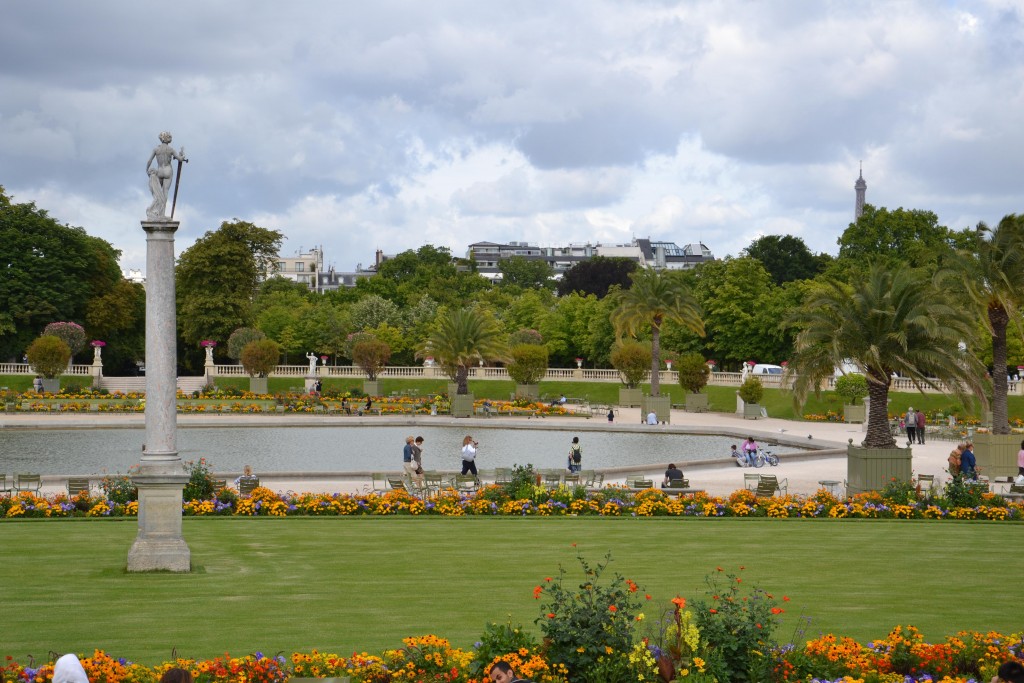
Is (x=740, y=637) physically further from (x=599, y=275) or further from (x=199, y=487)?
(x=599, y=275)

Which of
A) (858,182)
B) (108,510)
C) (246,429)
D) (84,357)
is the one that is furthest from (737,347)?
(858,182)

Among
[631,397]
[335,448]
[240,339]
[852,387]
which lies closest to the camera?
[335,448]

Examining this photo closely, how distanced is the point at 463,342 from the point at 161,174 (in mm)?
44655

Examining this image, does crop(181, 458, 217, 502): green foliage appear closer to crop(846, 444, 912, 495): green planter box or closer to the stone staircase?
crop(846, 444, 912, 495): green planter box

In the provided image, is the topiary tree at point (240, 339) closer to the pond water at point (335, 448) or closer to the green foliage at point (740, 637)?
the pond water at point (335, 448)

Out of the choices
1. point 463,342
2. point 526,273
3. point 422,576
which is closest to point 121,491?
point 422,576

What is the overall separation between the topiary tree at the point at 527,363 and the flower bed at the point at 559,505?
133 feet

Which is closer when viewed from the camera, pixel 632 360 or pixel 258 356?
pixel 632 360

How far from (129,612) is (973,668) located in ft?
31.0

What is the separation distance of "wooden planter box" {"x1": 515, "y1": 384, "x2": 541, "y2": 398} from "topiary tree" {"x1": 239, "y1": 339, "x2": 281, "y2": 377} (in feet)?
51.6

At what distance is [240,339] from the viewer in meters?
75.8

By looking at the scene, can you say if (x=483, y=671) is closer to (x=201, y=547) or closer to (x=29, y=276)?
(x=201, y=547)

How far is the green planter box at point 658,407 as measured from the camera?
54.2 metres

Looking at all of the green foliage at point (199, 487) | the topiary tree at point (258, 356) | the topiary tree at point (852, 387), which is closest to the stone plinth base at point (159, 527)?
the green foliage at point (199, 487)
